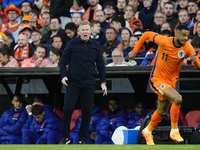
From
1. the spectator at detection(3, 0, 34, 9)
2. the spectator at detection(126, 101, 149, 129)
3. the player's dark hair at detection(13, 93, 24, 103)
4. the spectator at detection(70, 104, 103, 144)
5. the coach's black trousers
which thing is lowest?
the spectator at detection(70, 104, 103, 144)

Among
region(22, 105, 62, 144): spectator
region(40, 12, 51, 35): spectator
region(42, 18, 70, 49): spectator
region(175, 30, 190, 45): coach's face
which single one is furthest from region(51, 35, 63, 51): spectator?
region(175, 30, 190, 45): coach's face

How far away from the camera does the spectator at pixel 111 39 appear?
30.9 feet

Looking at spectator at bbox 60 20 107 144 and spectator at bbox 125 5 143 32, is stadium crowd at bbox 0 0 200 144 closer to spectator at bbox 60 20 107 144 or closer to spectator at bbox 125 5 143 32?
spectator at bbox 125 5 143 32

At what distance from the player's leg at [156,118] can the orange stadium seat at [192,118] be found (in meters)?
2.18

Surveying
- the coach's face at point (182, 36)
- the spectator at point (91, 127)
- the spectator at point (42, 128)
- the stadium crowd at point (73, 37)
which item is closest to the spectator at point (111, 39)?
the stadium crowd at point (73, 37)

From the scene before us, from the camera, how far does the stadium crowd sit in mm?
A: 8523

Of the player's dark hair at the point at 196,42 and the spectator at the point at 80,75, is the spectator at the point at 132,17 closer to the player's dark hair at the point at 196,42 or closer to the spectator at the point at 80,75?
the player's dark hair at the point at 196,42

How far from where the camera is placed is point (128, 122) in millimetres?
8562

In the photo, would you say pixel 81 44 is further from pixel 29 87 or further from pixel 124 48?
pixel 29 87

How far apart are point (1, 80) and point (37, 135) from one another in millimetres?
1623

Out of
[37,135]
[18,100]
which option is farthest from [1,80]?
[37,135]

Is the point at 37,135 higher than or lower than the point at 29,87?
lower

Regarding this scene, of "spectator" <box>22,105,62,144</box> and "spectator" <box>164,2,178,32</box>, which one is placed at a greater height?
"spectator" <box>164,2,178,32</box>

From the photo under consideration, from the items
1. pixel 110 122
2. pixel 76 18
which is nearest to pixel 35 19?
pixel 76 18
